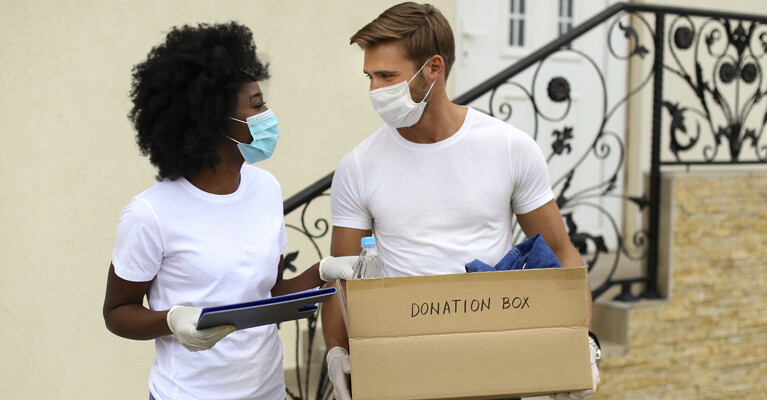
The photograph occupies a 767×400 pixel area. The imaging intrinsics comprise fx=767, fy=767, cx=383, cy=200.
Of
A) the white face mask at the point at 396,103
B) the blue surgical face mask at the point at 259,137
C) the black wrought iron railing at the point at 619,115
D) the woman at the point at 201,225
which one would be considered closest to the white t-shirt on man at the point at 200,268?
the woman at the point at 201,225

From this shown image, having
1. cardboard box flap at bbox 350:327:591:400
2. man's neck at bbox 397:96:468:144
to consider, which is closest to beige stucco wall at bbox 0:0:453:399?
man's neck at bbox 397:96:468:144

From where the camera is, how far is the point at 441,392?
1.62 m

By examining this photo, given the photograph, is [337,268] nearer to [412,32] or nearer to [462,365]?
[462,365]

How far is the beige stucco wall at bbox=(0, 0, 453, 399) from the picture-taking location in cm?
370

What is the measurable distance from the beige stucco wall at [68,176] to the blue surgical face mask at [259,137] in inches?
88.3

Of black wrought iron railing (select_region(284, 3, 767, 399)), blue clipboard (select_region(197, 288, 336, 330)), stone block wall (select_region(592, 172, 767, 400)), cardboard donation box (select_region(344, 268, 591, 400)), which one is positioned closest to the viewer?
blue clipboard (select_region(197, 288, 336, 330))

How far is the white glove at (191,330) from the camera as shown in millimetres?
1535

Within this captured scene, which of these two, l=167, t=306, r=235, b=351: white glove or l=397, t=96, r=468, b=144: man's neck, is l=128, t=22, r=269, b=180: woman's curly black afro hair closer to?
l=167, t=306, r=235, b=351: white glove

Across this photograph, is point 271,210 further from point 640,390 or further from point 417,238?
point 640,390

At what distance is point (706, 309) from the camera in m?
3.72

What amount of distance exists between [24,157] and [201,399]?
251 cm

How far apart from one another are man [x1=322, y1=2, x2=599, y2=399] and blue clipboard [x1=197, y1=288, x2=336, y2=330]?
1.31 feet

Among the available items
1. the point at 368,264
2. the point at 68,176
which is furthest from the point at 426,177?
the point at 68,176

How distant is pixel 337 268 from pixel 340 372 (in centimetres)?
25
